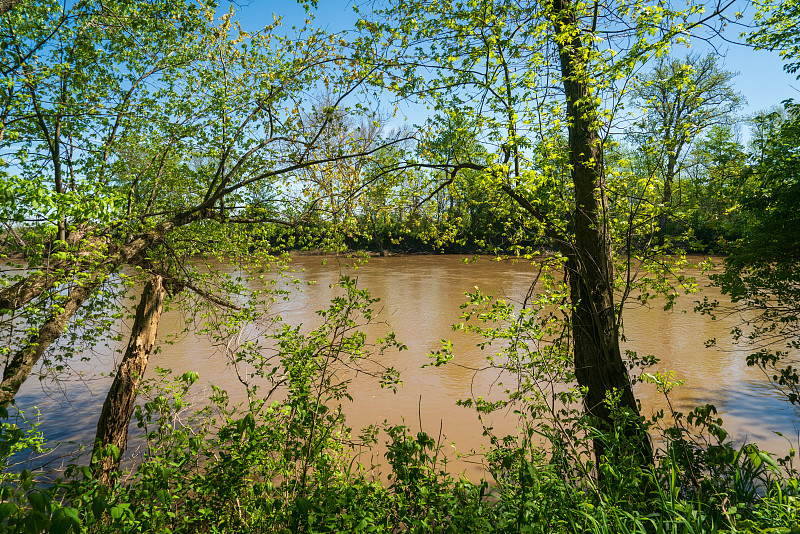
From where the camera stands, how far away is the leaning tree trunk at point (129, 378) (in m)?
5.46

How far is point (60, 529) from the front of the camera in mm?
1640

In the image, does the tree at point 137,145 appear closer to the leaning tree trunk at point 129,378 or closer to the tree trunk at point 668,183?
the leaning tree trunk at point 129,378

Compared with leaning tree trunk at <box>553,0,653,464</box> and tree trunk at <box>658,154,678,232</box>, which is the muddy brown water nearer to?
leaning tree trunk at <box>553,0,653,464</box>

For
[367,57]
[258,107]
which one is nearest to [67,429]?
[258,107]

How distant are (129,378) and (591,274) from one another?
18.9 feet

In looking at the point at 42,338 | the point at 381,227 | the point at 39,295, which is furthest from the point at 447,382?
the point at 39,295

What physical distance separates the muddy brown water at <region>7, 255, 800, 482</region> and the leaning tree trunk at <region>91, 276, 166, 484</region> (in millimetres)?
1503

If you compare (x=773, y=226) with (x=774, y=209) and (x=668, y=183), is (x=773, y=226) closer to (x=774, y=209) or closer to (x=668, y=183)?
(x=774, y=209)

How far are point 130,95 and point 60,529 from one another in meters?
5.29

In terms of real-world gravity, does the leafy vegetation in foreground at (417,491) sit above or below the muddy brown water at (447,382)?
above

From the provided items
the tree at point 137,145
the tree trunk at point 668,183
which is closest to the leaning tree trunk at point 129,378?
the tree at point 137,145

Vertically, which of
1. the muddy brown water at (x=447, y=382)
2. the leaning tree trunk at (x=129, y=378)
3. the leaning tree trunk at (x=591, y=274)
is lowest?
the muddy brown water at (x=447, y=382)

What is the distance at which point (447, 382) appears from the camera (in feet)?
28.9

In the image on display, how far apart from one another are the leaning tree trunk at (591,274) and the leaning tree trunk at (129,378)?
5100 mm
